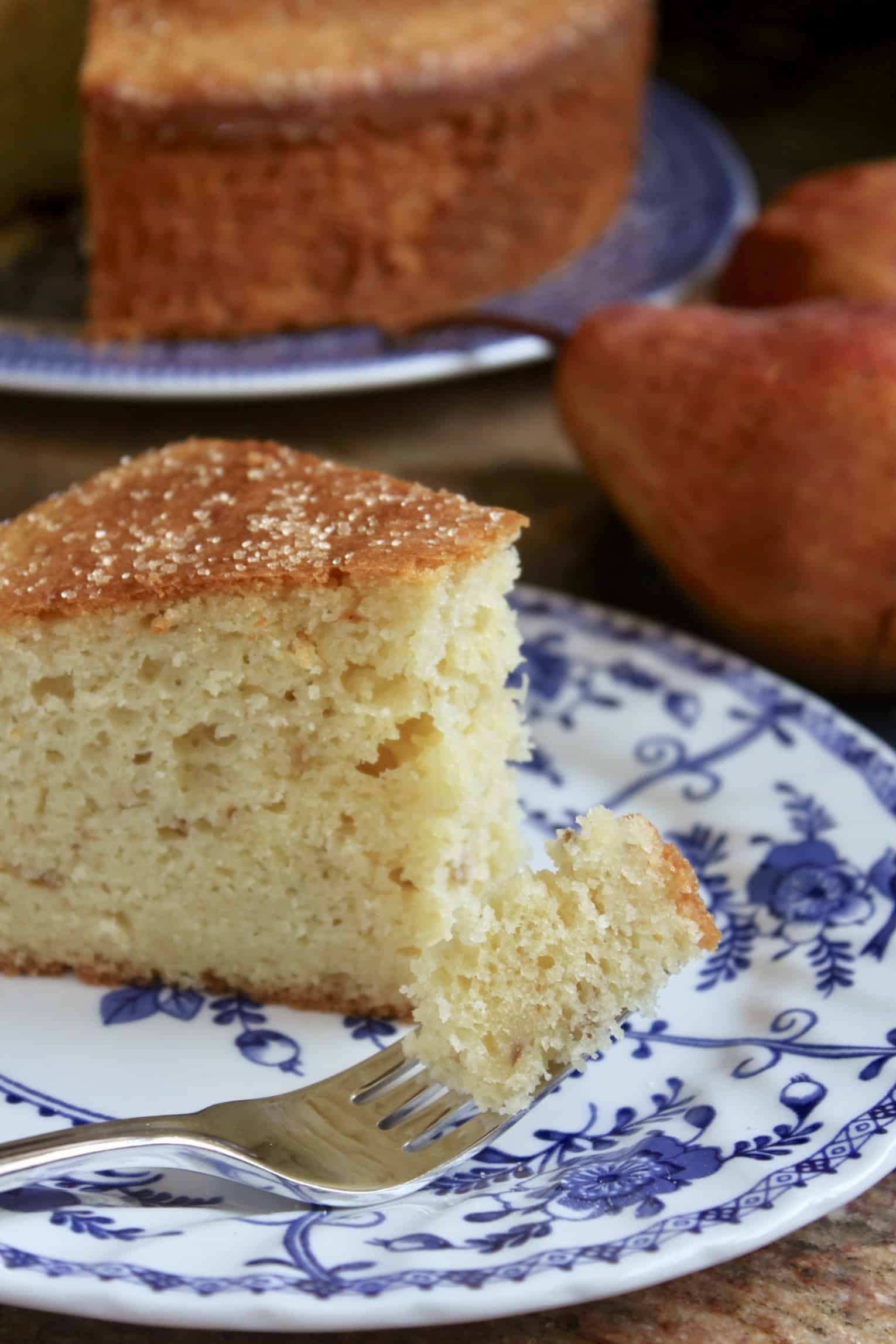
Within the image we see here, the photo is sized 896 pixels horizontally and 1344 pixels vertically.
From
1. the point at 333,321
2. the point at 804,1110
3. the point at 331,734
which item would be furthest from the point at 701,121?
the point at 804,1110

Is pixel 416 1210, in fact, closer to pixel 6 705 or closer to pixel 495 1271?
pixel 495 1271

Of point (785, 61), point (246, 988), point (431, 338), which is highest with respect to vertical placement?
point (785, 61)

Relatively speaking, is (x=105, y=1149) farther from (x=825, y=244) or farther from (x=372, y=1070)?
(x=825, y=244)

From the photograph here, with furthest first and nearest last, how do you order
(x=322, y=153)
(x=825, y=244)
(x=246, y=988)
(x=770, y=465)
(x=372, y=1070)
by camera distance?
(x=322, y=153) < (x=825, y=244) < (x=770, y=465) < (x=246, y=988) < (x=372, y=1070)

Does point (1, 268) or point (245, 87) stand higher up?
point (245, 87)

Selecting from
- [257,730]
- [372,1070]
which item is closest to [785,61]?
[257,730]
